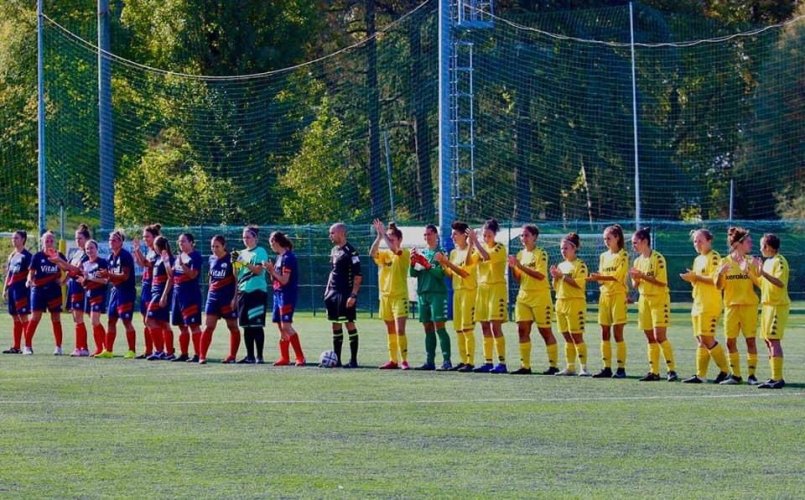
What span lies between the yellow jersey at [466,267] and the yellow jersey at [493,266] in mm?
105

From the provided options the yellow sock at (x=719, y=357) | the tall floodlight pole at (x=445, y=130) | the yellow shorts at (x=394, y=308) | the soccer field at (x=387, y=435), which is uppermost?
the tall floodlight pole at (x=445, y=130)

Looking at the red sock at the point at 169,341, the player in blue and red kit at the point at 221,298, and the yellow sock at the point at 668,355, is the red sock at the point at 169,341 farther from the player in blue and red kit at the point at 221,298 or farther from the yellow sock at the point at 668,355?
the yellow sock at the point at 668,355

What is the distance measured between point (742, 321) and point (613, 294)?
1.67m

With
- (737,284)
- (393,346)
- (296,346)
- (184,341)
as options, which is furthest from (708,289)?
(184,341)

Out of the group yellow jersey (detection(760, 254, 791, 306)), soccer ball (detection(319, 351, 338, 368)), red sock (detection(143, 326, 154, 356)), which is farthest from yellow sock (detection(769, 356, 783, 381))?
red sock (detection(143, 326, 154, 356))

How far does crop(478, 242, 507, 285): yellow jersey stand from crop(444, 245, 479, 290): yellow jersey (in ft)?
0.35

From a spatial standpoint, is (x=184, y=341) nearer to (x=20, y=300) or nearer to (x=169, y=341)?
(x=169, y=341)

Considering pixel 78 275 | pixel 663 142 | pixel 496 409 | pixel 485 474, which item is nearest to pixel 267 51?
pixel 663 142

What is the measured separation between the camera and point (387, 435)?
11250 millimetres

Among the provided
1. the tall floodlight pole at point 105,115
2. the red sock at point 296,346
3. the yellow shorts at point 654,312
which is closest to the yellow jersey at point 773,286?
the yellow shorts at point 654,312

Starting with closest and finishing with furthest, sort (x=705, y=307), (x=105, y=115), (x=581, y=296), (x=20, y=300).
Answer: (x=705, y=307) → (x=581, y=296) → (x=20, y=300) → (x=105, y=115)

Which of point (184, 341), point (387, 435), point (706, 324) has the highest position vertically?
point (706, 324)

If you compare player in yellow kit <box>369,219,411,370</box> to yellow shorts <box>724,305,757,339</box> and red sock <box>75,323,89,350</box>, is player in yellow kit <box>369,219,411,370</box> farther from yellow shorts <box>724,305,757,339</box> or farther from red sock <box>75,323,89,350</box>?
red sock <box>75,323,89,350</box>

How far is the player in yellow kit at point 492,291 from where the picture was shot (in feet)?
58.0
